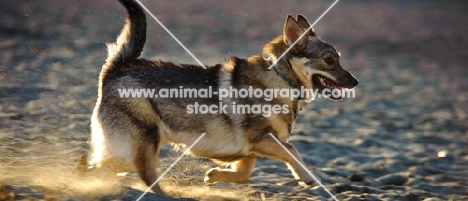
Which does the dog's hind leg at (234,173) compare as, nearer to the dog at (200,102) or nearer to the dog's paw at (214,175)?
the dog's paw at (214,175)

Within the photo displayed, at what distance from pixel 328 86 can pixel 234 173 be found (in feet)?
3.48

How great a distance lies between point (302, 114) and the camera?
29.2ft

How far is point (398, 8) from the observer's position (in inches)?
654

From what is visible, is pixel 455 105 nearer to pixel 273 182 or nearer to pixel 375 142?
pixel 375 142

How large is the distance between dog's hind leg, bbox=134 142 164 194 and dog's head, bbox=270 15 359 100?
128 cm

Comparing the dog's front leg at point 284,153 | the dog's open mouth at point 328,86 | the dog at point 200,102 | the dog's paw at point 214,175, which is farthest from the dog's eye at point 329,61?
the dog's paw at point 214,175

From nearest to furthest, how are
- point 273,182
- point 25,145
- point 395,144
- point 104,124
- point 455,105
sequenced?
1. point 104,124
2. point 273,182
3. point 25,145
4. point 395,144
5. point 455,105

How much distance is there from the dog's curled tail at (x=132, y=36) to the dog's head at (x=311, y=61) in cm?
116

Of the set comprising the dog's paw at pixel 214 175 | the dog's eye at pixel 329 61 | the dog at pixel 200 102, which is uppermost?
the dog's eye at pixel 329 61

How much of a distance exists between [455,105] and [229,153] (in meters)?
5.04

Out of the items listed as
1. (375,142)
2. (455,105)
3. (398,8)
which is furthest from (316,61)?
(398,8)

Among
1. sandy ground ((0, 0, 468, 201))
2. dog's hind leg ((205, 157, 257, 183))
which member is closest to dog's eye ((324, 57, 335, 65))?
dog's hind leg ((205, 157, 257, 183))

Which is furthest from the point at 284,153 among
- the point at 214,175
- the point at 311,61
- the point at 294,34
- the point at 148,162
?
the point at 148,162

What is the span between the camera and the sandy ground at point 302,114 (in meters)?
6.33
